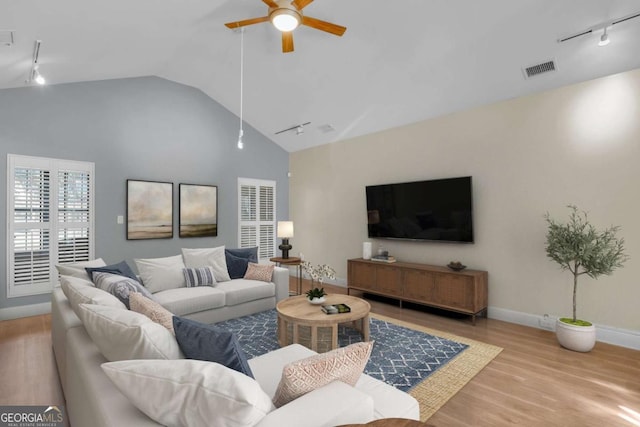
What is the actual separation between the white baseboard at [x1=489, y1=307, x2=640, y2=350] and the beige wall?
6cm

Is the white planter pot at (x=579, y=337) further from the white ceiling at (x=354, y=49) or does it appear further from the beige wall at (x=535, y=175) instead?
the white ceiling at (x=354, y=49)

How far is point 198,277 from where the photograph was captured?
404 cm

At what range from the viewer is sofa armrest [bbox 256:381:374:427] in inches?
40.9

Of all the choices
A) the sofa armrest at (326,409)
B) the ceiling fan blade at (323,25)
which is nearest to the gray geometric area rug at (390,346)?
the sofa armrest at (326,409)

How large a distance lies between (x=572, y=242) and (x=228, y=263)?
4.22m

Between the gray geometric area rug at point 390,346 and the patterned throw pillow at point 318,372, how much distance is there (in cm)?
139

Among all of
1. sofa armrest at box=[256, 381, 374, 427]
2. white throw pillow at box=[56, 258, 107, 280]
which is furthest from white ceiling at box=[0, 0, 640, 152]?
sofa armrest at box=[256, 381, 374, 427]

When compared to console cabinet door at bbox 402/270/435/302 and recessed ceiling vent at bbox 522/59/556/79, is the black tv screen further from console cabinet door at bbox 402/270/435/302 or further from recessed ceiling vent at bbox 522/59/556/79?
recessed ceiling vent at bbox 522/59/556/79

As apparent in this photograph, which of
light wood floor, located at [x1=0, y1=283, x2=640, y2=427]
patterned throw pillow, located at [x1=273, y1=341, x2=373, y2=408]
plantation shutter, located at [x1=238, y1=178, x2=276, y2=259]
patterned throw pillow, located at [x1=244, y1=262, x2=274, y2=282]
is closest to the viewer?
patterned throw pillow, located at [x1=273, y1=341, x2=373, y2=408]

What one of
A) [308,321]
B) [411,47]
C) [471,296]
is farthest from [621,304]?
[411,47]

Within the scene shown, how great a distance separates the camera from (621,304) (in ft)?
10.8

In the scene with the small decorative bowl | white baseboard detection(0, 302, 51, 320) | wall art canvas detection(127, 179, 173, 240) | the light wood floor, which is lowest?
the light wood floor

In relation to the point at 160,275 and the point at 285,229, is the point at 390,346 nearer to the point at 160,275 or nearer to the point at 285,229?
the point at 285,229

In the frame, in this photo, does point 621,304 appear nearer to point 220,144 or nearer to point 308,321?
point 308,321
